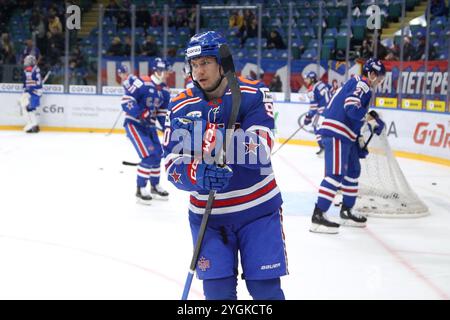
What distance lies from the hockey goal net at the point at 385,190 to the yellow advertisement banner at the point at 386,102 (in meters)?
4.04

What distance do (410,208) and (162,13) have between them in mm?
7686

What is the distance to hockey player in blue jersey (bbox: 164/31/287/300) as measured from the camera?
216cm

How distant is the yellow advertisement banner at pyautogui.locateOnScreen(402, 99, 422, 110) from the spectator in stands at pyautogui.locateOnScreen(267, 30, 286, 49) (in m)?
2.56

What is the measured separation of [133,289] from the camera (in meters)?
3.36

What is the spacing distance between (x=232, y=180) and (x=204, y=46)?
450mm

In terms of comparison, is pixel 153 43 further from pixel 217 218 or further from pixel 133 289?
pixel 217 218

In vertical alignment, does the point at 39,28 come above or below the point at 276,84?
above

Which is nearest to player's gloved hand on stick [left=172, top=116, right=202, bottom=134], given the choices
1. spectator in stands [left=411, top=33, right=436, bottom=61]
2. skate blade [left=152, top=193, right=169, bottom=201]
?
skate blade [left=152, top=193, right=169, bottom=201]

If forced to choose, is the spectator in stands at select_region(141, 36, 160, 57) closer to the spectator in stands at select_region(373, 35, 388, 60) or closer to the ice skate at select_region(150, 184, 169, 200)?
the spectator in stands at select_region(373, 35, 388, 60)

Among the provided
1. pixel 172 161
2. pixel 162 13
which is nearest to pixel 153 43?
pixel 162 13

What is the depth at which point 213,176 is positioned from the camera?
6.80 feet

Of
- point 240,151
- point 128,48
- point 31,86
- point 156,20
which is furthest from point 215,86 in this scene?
point 128,48

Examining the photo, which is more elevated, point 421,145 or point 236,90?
point 236,90

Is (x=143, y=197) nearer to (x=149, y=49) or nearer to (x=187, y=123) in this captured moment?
(x=187, y=123)
